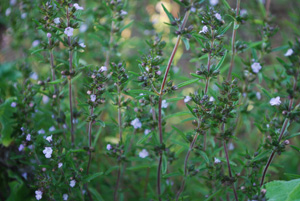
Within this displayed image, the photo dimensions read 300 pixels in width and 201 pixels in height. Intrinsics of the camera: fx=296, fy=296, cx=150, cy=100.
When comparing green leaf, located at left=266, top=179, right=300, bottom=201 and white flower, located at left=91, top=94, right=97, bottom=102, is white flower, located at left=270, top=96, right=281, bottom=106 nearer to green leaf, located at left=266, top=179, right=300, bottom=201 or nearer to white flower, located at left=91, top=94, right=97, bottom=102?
green leaf, located at left=266, top=179, right=300, bottom=201

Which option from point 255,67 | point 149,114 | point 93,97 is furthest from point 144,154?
point 255,67

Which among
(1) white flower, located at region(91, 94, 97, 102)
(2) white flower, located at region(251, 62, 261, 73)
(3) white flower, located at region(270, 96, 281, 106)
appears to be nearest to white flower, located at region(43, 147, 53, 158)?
(1) white flower, located at region(91, 94, 97, 102)

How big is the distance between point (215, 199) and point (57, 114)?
1.86 meters

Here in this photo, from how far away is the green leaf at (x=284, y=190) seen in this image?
A: 231 cm

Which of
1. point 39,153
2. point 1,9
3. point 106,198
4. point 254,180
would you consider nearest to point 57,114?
point 39,153

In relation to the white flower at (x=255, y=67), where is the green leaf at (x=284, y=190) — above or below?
below

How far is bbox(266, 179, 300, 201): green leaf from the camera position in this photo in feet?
7.57

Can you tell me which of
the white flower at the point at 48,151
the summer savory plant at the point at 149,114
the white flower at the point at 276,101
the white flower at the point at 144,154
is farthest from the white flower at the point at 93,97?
the white flower at the point at 276,101

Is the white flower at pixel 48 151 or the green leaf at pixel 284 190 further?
the white flower at pixel 48 151

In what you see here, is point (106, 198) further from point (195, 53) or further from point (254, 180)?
point (195, 53)

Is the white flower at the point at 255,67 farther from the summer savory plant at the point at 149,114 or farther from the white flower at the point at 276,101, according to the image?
the white flower at the point at 276,101

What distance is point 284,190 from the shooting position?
94.3 inches

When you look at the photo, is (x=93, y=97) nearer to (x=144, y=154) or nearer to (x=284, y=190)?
(x=144, y=154)

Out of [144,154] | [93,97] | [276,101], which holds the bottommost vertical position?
[144,154]
